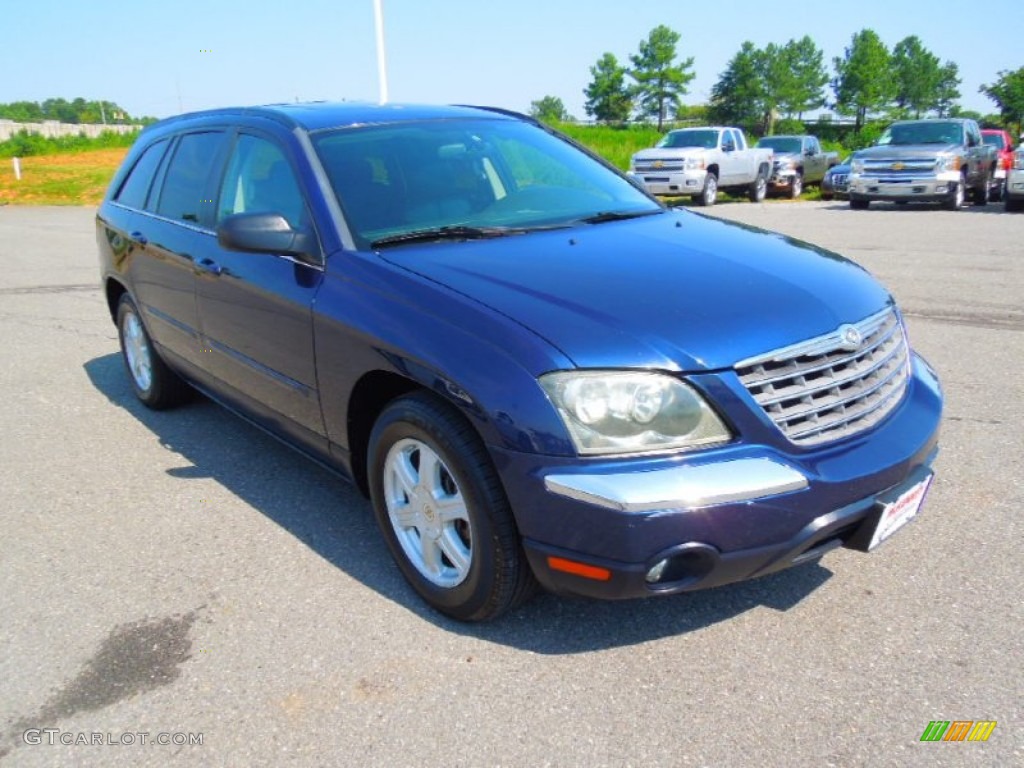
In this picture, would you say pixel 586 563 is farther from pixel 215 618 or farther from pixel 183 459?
pixel 183 459

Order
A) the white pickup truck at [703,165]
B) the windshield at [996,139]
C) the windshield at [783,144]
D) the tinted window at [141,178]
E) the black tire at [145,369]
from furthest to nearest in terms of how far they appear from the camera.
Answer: the windshield at [783,144] < the windshield at [996,139] < the white pickup truck at [703,165] < the black tire at [145,369] < the tinted window at [141,178]

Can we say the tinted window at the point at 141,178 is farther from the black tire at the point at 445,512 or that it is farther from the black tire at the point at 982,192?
the black tire at the point at 982,192

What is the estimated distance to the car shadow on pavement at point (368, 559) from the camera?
2.87 metres

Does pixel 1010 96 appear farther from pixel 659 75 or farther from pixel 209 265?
pixel 209 265

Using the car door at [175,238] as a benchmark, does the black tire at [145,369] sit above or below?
below

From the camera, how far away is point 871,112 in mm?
91188

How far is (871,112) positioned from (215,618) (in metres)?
101

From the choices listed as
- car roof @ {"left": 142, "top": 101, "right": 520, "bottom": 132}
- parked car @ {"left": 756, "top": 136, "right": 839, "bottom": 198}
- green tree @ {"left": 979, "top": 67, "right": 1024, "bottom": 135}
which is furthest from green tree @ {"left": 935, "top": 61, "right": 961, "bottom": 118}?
car roof @ {"left": 142, "top": 101, "right": 520, "bottom": 132}

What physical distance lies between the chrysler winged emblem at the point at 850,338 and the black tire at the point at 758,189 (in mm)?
21386

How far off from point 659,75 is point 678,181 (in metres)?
75.1

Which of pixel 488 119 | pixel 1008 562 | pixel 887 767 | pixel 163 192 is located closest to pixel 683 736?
pixel 887 767

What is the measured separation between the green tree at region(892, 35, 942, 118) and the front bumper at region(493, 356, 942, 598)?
10919 cm

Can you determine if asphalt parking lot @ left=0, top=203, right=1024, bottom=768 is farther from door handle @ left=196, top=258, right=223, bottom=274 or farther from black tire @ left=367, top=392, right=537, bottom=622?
door handle @ left=196, top=258, right=223, bottom=274

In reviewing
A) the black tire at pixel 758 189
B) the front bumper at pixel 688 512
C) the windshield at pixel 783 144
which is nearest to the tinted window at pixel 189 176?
the front bumper at pixel 688 512
